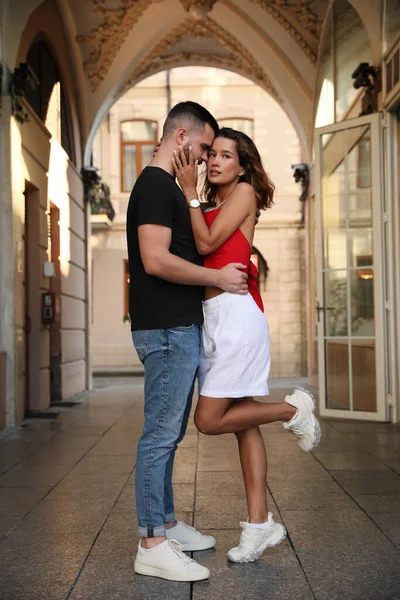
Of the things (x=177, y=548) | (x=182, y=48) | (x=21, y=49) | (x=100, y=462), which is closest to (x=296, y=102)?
(x=182, y=48)

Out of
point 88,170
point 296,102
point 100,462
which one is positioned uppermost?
point 296,102

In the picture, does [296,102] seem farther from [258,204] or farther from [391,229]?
[258,204]

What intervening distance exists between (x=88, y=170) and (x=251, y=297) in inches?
401

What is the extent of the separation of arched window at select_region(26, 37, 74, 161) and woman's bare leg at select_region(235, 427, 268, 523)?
7.04m

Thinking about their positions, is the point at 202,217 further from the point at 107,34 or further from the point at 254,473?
the point at 107,34

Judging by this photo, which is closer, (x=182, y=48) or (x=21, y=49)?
(x=21, y=49)

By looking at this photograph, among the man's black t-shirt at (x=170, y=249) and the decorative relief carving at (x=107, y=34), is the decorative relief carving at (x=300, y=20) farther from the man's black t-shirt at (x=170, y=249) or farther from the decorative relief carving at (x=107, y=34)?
the man's black t-shirt at (x=170, y=249)

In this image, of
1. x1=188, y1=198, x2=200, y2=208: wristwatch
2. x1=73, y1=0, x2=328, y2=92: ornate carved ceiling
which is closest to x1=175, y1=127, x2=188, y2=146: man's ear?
x1=188, y1=198, x2=200, y2=208: wristwatch

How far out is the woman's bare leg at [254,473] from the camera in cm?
324

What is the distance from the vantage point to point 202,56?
45.4 ft

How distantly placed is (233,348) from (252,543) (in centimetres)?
79

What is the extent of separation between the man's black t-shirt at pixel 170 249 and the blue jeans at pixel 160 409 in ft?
0.17

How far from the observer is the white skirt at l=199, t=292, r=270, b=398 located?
316 centimetres

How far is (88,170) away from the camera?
13.0 m
